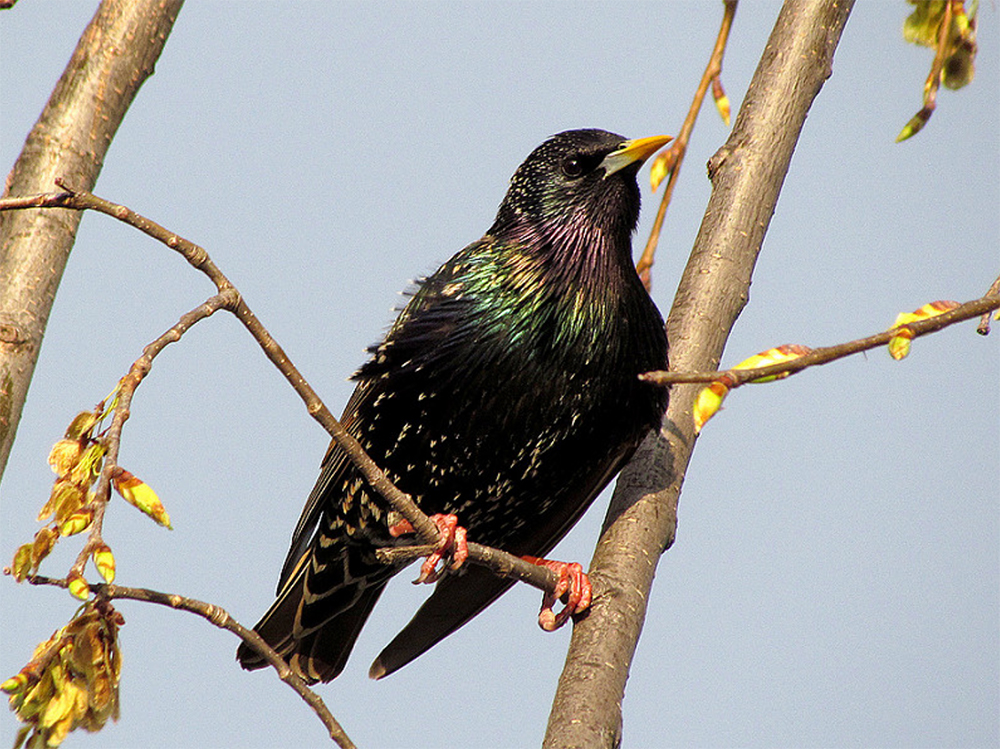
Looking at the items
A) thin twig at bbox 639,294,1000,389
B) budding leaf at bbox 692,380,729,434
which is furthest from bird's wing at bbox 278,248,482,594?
thin twig at bbox 639,294,1000,389

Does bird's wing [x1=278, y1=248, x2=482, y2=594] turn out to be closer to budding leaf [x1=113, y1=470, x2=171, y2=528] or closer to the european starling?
the european starling

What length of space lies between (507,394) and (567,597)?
0.68m

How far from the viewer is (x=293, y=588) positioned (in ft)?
13.6

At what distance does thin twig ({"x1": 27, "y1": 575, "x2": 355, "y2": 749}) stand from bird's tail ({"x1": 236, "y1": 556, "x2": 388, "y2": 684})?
174 cm

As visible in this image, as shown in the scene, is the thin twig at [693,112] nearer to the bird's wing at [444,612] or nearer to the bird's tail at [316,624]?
the bird's wing at [444,612]

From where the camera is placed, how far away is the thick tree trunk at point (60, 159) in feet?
8.50

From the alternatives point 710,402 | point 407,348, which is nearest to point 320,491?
point 407,348

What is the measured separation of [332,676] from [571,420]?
140cm

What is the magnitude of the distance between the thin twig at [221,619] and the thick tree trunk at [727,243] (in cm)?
90

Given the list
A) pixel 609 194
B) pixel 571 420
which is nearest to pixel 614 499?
pixel 571 420

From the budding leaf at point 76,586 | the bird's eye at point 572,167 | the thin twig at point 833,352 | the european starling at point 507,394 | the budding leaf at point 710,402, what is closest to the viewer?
the thin twig at point 833,352

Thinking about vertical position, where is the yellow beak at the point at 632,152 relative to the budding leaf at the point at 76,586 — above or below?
above

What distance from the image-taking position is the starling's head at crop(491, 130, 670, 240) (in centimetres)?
374

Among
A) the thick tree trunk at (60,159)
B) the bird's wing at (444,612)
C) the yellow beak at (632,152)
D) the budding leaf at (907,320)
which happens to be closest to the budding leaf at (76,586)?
the thick tree trunk at (60,159)
